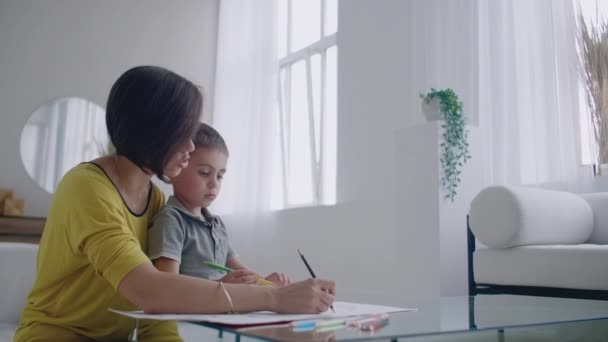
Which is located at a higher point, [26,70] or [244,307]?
[26,70]

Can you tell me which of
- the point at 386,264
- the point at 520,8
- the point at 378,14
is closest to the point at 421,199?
the point at 386,264

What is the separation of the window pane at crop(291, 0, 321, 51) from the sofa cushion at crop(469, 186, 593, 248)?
341cm

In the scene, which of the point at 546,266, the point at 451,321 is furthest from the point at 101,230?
the point at 546,266

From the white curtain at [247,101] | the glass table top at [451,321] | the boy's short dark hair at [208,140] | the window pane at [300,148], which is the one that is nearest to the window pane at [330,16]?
the window pane at [300,148]

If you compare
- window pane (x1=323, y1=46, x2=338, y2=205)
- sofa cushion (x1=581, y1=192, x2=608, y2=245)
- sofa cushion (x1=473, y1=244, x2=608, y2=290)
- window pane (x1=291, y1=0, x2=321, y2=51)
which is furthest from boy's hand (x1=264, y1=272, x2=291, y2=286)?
window pane (x1=291, y1=0, x2=321, y2=51)

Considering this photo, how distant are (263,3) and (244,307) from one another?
557cm

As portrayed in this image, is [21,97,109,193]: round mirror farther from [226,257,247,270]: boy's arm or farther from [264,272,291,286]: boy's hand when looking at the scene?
[264,272,291,286]: boy's hand

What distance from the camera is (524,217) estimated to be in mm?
Result: 2482

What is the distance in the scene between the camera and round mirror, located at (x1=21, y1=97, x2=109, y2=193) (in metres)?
5.80

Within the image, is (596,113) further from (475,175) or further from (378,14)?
(378,14)

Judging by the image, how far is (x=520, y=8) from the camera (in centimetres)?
364

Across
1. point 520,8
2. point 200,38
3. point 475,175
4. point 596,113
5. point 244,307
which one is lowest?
point 244,307

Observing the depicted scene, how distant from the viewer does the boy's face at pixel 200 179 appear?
143 centimetres

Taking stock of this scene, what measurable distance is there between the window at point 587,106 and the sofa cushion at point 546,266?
1009 millimetres
